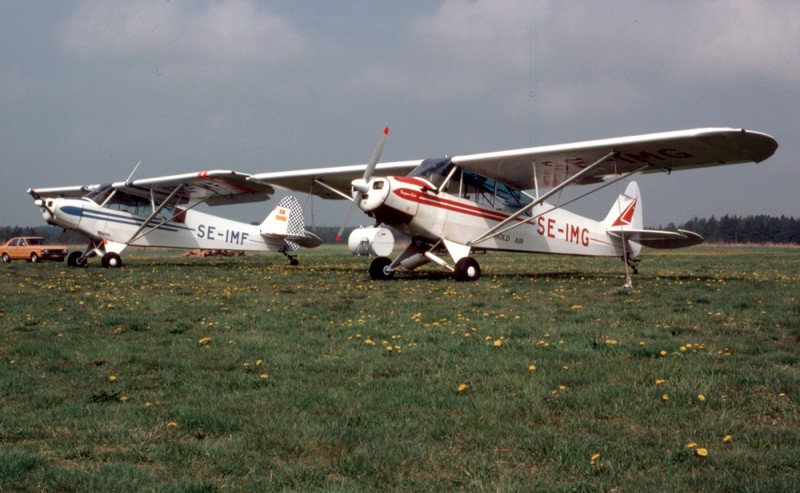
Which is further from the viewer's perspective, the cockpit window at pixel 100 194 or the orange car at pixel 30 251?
the orange car at pixel 30 251

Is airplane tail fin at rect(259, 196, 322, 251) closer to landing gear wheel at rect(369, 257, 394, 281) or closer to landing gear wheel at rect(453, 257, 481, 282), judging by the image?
landing gear wheel at rect(369, 257, 394, 281)

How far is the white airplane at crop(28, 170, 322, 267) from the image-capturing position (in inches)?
880

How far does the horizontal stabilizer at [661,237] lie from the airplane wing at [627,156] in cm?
269

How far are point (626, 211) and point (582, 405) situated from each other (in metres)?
16.4

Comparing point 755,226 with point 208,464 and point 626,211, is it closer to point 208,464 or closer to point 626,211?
point 626,211

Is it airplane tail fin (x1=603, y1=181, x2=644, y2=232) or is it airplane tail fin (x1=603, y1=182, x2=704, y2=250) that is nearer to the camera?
airplane tail fin (x1=603, y1=182, x2=704, y2=250)

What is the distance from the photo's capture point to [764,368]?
555 centimetres

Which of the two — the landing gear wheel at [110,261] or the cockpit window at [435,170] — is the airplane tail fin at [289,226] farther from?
the cockpit window at [435,170]

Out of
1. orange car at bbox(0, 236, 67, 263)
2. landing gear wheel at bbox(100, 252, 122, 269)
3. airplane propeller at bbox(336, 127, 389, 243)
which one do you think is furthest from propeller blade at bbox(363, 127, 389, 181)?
orange car at bbox(0, 236, 67, 263)

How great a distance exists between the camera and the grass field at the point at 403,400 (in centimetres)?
333

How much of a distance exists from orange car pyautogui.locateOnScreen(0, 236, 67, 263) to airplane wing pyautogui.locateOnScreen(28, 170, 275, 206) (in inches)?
282

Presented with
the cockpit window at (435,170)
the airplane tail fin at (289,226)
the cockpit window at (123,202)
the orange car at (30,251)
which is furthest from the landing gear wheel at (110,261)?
the orange car at (30,251)

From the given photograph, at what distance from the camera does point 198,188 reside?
24594 mm

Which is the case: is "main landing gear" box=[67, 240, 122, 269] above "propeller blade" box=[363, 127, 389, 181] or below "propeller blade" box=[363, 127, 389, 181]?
below
